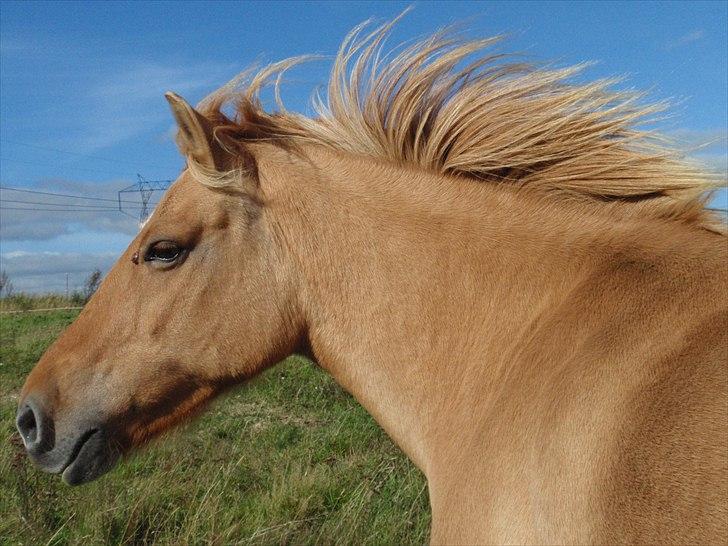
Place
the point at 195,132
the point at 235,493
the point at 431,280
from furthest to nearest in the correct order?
the point at 235,493 < the point at 195,132 < the point at 431,280

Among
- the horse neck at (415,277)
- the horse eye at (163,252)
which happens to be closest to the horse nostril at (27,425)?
the horse eye at (163,252)

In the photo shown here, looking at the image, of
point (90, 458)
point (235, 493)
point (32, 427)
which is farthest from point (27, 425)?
point (235, 493)

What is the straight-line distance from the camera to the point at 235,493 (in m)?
4.95

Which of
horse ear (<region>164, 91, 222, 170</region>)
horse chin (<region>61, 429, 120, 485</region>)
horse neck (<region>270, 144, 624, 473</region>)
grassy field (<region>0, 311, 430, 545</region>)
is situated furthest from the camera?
grassy field (<region>0, 311, 430, 545</region>)

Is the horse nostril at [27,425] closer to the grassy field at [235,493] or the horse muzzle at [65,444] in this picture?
the horse muzzle at [65,444]

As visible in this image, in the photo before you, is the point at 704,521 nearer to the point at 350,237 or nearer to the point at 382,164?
the point at 350,237

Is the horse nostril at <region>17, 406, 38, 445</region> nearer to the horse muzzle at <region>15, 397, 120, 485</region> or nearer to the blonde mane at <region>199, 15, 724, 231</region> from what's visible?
the horse muzzle at <region>15, 397, 120, 485</region>

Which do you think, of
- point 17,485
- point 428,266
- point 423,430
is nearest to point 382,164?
point 428,266

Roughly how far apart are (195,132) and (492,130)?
4.17 feet

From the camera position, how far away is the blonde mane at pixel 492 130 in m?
2.81

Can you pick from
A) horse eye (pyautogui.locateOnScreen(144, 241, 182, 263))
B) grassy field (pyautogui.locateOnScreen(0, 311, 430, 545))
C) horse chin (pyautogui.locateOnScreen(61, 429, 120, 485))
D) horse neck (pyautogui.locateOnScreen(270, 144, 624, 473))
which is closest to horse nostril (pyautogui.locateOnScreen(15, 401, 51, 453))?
horse chin (pyautogui.locateOnScreen(61, 429, 120, 485))

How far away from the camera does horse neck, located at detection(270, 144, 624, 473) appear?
2705 mm

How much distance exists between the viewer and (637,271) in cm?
248

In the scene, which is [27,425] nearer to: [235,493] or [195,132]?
[195,132]
